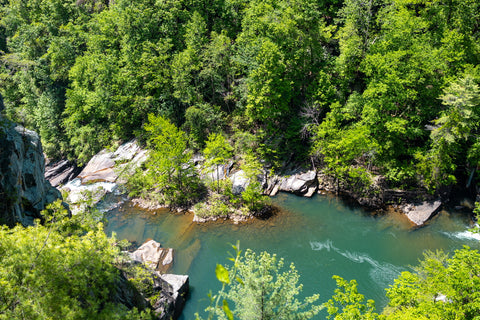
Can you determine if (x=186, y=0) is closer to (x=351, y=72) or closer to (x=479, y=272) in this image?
(x=351, y=72)

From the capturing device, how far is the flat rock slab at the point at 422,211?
2228 centimetres

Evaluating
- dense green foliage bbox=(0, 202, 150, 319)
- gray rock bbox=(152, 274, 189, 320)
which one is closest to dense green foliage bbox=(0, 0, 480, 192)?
dense green foliage bbox=(0, 202, 150, 319)

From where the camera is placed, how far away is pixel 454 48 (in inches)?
875

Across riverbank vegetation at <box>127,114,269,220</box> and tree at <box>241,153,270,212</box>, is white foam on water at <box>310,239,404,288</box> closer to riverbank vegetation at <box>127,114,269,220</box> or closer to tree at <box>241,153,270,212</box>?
tree at <box>241,153,270,212</box>

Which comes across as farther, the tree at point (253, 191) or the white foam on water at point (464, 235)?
the tree at point (253, 191)

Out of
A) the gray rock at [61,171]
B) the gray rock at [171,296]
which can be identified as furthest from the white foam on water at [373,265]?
the gray rock at [61,171]

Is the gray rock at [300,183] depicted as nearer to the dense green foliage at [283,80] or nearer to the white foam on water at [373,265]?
the dense green foliage at [283,80]

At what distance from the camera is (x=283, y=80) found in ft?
92.3

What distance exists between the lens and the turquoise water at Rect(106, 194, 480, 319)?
62.0 feet

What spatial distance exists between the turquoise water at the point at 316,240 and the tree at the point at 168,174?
6.51 feet

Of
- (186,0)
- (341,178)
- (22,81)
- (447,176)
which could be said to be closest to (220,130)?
(341,178)

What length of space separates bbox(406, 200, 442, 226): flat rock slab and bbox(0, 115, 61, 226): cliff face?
2521 cm

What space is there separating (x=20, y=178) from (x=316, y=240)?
18999 mm

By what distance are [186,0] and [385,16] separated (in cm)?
2316
